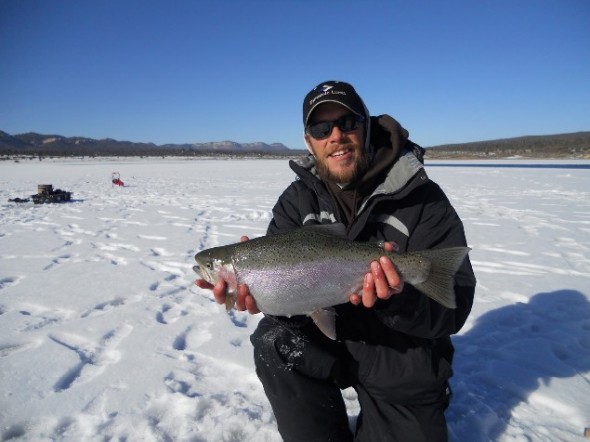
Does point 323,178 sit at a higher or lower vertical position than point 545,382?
higher

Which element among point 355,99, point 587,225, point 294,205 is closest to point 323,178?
point 294,205

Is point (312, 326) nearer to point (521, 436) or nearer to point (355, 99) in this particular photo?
point (521, 436)

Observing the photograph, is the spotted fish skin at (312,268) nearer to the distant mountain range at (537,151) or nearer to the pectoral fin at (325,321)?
the pectoral fin at (325,321)

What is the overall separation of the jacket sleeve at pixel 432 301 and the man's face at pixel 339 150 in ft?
2.10

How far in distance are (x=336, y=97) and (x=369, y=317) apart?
1.84 metres

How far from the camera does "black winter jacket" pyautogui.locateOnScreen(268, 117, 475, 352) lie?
101 inches

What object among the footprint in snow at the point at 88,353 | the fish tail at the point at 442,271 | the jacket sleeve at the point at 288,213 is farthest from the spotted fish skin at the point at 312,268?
the footprint in snow at the point at 88,353

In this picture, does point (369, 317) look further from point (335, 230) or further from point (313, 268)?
point (335, 230)

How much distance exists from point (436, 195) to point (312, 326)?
143 cm

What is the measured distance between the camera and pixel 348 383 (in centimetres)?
299

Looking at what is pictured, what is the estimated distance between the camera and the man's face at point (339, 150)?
3164 mm

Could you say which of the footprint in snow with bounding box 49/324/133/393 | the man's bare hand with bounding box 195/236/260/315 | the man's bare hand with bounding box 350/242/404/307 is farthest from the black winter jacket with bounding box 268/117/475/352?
the footprint in snow with bounding box 49/324/133/393

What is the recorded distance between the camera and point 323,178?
332cm

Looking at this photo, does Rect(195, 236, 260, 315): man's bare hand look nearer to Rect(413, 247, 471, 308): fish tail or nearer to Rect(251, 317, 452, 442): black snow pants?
Rect(251, 317, 452, 442): black snow pants
